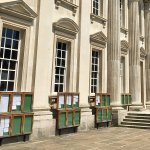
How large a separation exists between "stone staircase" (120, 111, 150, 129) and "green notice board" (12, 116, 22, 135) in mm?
7348

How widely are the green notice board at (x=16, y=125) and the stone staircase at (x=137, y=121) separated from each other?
7.35m

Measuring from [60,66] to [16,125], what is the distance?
13.5 feet

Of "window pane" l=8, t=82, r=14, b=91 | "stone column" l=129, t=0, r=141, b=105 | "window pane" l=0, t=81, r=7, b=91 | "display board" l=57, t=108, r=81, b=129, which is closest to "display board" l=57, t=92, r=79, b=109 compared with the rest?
"display board" l=57, t=108, r=81, b=129

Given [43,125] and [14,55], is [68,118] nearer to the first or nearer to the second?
[43,125]

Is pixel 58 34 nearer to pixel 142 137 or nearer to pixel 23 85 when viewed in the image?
pixel 23 85

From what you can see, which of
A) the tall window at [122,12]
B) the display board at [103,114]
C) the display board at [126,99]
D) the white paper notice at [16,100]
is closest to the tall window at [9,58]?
the white paper notice at [16,100]

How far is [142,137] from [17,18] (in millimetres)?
7326

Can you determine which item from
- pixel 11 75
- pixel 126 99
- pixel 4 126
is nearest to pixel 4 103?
pixel 4 126

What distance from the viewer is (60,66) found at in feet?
38.8

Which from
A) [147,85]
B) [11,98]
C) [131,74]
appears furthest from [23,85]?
[147,85]

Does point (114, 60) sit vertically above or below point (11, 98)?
above

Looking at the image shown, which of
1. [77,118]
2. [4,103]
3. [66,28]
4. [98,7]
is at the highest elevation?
[98,7]

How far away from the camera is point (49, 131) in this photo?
33.4ft

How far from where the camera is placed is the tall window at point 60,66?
11.6 meters
